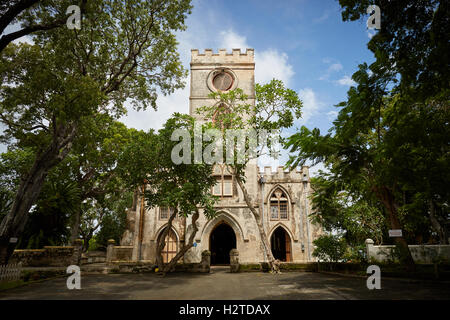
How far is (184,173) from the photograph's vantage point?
1416 cm

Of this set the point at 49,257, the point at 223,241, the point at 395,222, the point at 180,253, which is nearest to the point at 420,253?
the point at 395,222

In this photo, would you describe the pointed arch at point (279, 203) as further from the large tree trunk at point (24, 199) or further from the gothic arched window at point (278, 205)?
the large tree trunk at point (24, 199)

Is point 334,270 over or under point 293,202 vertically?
under

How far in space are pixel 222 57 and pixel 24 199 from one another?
19490 mm

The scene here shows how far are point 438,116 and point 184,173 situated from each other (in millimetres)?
10712

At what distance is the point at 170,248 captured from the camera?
21016mm

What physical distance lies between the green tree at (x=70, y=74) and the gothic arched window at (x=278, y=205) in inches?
503

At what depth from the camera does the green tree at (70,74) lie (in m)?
10.1

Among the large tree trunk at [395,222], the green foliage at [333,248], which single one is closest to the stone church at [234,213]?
the green foliage at [333,248]

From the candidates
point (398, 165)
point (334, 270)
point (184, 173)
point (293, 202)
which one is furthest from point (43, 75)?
point (293, 202)

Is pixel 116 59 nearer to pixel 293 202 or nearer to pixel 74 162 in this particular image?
pixel 74 162

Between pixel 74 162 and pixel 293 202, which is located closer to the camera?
pixel 74 162

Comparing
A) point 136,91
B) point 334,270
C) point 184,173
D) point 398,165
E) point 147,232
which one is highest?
point 136,91
